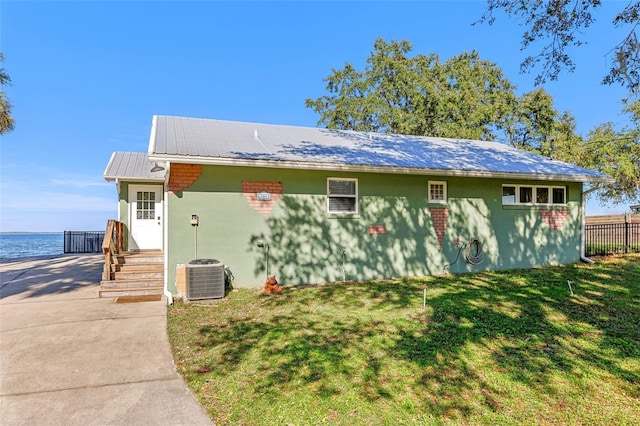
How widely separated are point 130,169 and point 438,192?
1009cm

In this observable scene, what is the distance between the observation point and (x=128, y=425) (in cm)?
262

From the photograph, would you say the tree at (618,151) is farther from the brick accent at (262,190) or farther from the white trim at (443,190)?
the brick accent at (262,190)

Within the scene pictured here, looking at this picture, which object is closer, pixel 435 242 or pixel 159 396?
pixel 159 396

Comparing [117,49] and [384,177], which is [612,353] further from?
[117,49]

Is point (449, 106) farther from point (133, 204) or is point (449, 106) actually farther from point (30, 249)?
point (30, 249)

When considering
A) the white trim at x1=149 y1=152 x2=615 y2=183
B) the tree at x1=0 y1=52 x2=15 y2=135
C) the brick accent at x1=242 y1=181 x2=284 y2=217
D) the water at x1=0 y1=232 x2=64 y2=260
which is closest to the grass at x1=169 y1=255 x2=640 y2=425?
the brick accent at x1=242 y1=181 x2=284 y2=217

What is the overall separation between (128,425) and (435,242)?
790 centimetres

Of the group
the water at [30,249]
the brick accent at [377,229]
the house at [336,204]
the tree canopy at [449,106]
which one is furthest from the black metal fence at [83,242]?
the tree canopy at [449,106]

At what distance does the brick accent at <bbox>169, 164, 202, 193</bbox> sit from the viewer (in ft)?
22.7

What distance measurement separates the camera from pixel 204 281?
6477mm

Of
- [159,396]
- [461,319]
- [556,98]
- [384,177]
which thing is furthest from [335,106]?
[159,396]

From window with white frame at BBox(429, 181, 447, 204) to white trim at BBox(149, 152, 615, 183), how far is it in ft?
1.59

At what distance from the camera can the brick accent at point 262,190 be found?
294 inches

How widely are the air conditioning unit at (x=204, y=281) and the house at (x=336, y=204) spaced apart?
68 cm
